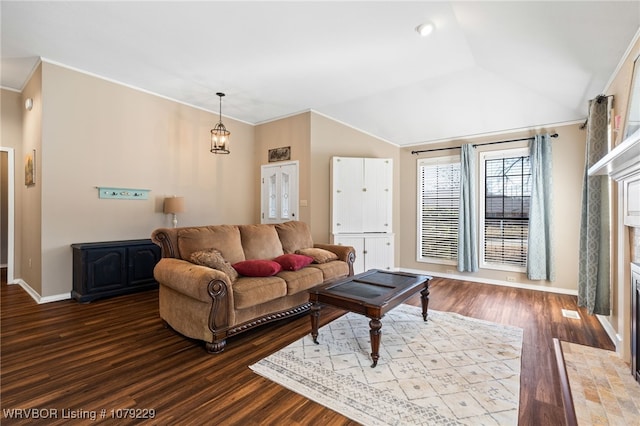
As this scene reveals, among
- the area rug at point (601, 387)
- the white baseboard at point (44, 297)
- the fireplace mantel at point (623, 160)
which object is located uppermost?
the fireplace mantel at point (623, 160)

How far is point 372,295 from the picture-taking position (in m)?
2.49

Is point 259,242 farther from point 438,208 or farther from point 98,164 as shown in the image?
point 438,208

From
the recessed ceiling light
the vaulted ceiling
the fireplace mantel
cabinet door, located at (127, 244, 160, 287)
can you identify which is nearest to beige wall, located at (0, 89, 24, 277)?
the vaulted ceiling

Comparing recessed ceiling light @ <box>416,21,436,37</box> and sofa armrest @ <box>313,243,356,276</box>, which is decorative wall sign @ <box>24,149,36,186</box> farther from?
recessed ceiling light @ <box>416,21,436,37</box>

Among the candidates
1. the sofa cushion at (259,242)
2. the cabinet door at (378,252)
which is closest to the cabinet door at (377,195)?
the cabinet door at (378,252)

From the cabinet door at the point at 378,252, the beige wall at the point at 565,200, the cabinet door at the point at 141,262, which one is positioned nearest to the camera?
the cabinet door at the point at 141,262

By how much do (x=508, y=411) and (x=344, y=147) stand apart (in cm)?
441

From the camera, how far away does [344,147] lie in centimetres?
539

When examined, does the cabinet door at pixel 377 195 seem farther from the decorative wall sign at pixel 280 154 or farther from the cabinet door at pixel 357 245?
the decorative wall sign at pixel 280 154

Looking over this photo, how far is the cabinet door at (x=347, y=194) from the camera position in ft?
16.6

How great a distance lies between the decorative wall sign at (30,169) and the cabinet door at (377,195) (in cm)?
474

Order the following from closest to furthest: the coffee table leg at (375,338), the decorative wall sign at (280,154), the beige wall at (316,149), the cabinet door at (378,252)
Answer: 1. the coffee table leg at (375,338)
2. the beige wall at (316,149)
3. the cabinet door at (378,252)
4. the decorative wall sign at (280,154)

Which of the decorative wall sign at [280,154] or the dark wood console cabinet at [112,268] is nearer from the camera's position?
the dark wood console cabinet at [112,268]

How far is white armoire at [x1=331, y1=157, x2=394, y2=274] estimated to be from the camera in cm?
508
